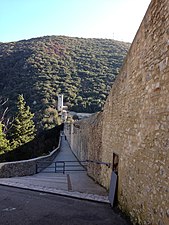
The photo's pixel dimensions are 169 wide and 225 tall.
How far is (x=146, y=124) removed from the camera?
5.50m

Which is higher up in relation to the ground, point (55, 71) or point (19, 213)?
point (55, 71)

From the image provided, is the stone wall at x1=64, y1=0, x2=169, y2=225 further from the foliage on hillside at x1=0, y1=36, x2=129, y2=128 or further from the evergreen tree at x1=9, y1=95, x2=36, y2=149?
the foliage on hillside at x1=0, y1=36, x2=129, y2=128

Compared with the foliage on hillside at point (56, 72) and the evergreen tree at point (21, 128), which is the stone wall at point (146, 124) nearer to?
the evergreen tree at point (21, 128)

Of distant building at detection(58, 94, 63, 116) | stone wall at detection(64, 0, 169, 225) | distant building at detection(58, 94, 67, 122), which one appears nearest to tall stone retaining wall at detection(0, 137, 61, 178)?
stone wall at detection(64, 0, 169, 225)

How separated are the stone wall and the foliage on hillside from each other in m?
41.4

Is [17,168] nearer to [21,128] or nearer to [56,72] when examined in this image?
[21,128]

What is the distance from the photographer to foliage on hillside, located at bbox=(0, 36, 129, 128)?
2019 inches

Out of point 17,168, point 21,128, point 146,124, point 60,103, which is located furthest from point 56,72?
point 146,124

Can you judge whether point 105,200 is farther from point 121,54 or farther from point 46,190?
point 121,54

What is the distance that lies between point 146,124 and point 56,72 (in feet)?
195

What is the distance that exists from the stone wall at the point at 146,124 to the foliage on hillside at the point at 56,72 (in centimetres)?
4138

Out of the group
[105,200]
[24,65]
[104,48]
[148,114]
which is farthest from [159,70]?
[104,48]

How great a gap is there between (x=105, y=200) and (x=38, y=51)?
65.5 meters

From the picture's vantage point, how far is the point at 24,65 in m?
61.6
